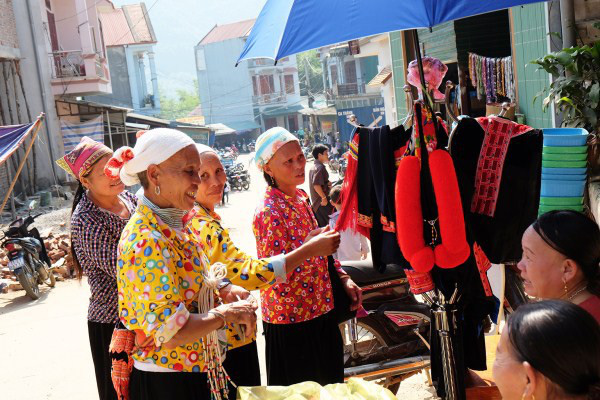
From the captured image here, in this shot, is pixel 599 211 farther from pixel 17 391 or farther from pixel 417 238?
pixel 17 391

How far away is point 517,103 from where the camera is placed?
27.4 feet

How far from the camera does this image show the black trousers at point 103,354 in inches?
150

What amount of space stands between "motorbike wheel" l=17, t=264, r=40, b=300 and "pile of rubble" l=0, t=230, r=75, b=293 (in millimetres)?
590

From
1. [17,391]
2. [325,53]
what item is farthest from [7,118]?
[325,53]

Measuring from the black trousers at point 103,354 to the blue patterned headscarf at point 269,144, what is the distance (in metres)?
1.23

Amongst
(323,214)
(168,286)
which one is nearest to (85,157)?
(168,286)

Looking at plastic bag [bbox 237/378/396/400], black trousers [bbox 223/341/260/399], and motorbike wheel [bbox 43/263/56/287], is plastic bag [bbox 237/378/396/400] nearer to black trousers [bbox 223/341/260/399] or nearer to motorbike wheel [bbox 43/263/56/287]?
black trousers [bbox 223/341/260/399]

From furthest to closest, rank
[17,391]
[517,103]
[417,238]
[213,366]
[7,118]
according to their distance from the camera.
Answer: [7,118] → [517,103] → [17,391] → [417,238] → [213,366]

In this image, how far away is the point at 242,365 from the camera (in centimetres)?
336

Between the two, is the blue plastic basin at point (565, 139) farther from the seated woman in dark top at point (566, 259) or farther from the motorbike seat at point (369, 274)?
the motorbike seat at point (369, 274)

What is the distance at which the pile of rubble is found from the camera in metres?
11.0

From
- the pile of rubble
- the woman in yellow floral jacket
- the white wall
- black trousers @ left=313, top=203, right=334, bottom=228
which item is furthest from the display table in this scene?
the white wall

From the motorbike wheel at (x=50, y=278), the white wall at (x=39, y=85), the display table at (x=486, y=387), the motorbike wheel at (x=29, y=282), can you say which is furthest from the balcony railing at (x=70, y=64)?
the display table at (x=486, y=387)

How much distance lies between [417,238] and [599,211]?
132 cm
